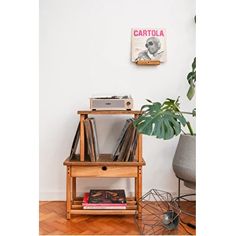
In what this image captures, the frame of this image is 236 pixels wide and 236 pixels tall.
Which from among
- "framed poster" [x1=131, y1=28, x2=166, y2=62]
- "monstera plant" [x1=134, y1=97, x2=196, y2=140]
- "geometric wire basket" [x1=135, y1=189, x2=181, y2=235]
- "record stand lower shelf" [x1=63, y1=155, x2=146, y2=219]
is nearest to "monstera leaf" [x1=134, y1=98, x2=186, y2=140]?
"monstera plant" [x1=134, y1=97, x2=196, y2=140]

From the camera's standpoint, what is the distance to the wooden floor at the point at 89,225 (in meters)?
1.65

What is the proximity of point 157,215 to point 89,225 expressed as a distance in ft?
1.71

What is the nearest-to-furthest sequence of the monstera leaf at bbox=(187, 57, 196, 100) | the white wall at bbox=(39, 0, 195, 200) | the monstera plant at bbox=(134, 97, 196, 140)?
1. the monstera plant at bbox=(134, 97, 196, 140)
2. the monstera leaf at bbox=(187, 57, 196, 100)
3. the white wall at bbox=(39, 0, 195, 200)

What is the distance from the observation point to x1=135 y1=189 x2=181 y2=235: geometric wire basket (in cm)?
167

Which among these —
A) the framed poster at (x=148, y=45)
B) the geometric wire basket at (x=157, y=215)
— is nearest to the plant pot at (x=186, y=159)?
the geometric wire basket at (x=157, y=215)

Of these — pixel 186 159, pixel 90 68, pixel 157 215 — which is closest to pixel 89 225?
pixel 157 215

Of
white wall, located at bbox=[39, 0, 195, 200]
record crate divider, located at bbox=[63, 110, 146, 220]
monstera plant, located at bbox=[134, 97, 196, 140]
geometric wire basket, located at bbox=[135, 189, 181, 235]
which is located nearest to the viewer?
monstera plant, located at bbox=[134, 97, 196, 140]

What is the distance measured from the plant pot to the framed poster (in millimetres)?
787

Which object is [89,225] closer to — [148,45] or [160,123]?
[160,123]

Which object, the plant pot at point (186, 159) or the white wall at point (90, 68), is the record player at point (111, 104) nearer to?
the white wall at point (90, 68)

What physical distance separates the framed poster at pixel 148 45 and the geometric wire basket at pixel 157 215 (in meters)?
1.16

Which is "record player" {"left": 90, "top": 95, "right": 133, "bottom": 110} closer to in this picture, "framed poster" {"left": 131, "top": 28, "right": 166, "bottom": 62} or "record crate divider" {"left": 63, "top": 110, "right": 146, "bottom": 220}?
"record crate divider" {"left": 63, "top": 110, "right": 146, "bottom": 220}

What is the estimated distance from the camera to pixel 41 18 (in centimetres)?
223
